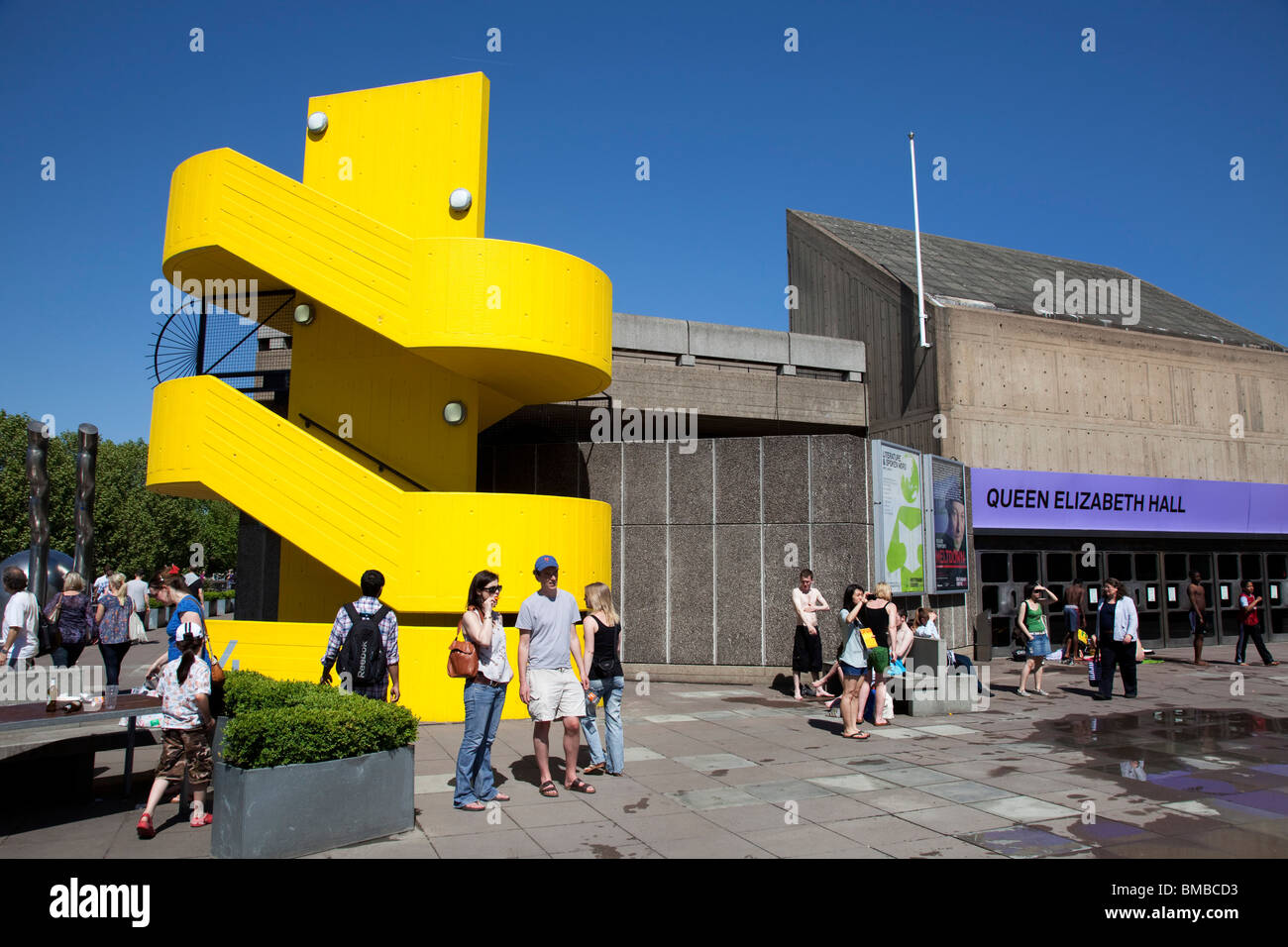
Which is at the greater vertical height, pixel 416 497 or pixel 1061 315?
pixel 1061 315

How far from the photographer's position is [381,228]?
10703 mm

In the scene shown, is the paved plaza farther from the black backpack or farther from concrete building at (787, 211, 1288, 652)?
concrete building at (787, 211, 1288, 652)

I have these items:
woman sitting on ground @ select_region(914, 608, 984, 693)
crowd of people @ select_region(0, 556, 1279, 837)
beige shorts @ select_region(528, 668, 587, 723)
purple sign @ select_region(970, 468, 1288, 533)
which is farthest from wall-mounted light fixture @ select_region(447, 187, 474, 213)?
purple sign @ select_region(970, 468, 1288, 533)

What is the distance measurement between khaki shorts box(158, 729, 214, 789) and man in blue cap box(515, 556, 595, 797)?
2375 millimetres

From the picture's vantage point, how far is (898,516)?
1502cm

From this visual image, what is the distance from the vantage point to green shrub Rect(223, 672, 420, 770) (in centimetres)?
538

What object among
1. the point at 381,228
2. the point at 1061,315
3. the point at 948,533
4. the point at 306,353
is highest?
the point at 1061,315

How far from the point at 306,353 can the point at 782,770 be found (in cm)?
→ 909

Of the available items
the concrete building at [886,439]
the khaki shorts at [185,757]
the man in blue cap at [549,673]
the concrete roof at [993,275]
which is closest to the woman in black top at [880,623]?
the concrete building at [886,439]

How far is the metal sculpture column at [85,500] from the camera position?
21.3 meters

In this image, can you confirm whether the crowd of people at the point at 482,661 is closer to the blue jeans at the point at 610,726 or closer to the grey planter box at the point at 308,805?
the blue jeans at the point at 610,726

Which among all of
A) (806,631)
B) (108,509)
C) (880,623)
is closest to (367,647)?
(880,623)
